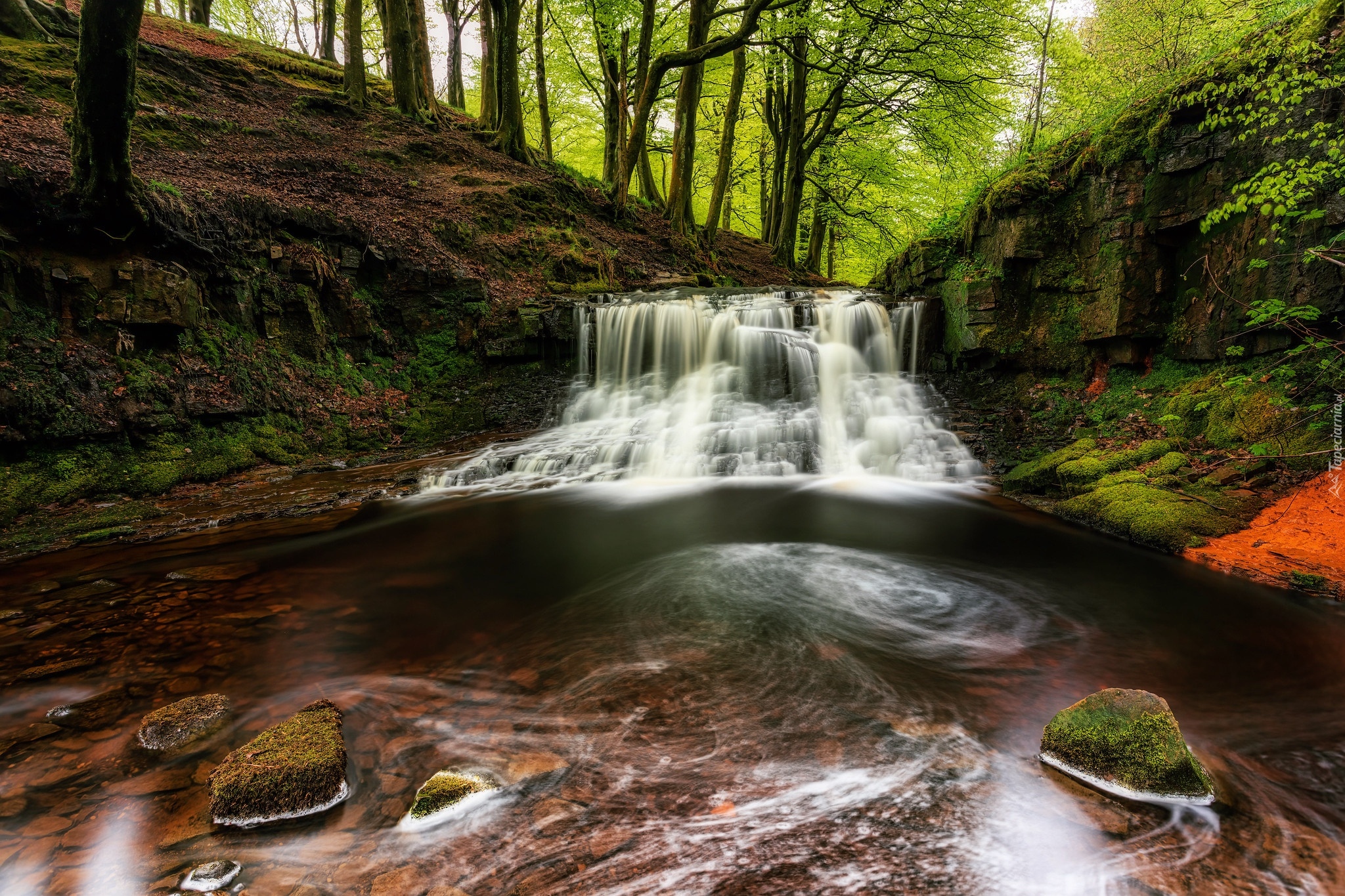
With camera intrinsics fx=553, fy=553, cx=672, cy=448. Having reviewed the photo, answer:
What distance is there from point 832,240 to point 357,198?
2154 centimetres

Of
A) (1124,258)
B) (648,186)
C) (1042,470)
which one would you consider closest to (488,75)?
(648,186)

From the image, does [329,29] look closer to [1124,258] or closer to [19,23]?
[19,23]

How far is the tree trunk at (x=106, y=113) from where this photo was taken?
202 inches

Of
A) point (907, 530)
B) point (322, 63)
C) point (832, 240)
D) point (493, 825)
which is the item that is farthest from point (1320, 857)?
point (832, 240)

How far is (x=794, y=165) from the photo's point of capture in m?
18.4

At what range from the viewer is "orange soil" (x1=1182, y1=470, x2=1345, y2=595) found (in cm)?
451

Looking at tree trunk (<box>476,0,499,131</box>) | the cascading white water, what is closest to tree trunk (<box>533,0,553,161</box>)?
tree trunk (<box>476,0,499,131</box>)

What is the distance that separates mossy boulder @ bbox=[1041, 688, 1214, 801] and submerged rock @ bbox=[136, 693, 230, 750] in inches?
154

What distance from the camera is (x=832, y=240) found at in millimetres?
26609

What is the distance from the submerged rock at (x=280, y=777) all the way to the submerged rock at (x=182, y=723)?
0.41m

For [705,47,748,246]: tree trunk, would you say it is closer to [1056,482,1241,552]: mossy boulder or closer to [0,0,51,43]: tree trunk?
[1056,482,1241,552]: mossy boulder

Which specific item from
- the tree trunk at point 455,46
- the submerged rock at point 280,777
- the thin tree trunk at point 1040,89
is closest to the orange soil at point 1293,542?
the submerged rock at point 280,777

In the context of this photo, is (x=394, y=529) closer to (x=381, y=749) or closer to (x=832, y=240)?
(x=381, y=749)

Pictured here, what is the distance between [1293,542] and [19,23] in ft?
63.8
